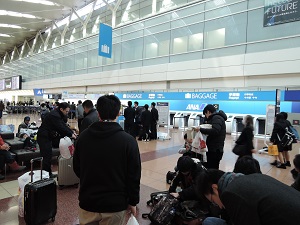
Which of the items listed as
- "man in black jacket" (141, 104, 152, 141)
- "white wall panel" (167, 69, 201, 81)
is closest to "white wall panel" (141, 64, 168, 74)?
"white wall panel" (167, 69, 201, 81)

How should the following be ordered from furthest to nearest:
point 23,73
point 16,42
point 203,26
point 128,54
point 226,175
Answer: point 16,42, point 23,73, point 128,54, point 203,26, point 226,175

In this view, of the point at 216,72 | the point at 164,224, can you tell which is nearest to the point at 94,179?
the point at 164,224

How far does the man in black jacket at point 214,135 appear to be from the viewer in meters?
3.62

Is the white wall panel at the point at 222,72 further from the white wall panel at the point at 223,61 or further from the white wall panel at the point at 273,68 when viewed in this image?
the white wall panel at the point at 273,68

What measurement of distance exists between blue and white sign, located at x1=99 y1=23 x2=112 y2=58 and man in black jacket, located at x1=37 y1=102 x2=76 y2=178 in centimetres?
643

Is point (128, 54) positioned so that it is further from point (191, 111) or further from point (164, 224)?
point (164, 224)

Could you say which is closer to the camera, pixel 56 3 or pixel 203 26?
pixel 203 26

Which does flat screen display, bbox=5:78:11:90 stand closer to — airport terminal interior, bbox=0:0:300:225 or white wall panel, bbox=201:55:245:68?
airport terminal interior, bbox=0:0:300:225

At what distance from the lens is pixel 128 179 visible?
5.18 feet

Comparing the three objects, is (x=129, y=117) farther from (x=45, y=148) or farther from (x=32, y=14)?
(x=32, y=14)

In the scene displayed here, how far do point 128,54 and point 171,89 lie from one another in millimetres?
4981

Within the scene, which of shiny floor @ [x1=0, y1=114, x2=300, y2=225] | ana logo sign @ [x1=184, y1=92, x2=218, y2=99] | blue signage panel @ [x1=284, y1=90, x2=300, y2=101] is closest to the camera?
shiny floor @ [x1=0, y1=114, x2=300, y2=225]

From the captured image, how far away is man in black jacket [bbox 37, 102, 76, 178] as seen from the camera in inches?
153

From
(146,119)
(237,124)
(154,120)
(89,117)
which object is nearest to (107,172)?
(89,117)
